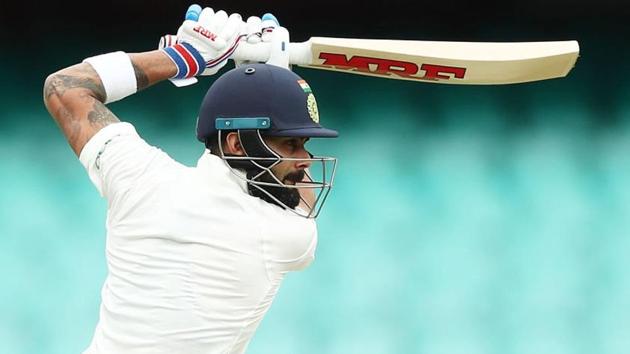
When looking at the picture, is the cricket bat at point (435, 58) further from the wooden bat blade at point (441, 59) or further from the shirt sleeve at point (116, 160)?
the shirt sleeve at point (116, 160)

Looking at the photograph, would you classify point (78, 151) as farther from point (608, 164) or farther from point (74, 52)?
point (608, 164)

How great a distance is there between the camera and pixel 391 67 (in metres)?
2.14

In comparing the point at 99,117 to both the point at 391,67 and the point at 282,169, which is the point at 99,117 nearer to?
the point at 282,169

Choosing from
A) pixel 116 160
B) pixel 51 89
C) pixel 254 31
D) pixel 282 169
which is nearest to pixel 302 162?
pixel 282 169

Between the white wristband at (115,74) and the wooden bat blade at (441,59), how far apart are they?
0.64 metres

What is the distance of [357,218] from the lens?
9.68 feet

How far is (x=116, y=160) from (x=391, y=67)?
88cm

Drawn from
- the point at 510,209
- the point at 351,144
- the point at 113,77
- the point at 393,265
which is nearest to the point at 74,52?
the point at 351,144

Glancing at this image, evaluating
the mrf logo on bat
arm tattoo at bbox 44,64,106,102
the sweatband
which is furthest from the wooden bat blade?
arm tattoo at bbox 44,64,106,102

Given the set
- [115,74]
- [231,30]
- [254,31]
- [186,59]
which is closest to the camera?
[115,74]

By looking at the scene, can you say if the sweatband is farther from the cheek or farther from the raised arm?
the cheek

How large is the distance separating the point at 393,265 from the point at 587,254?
1.89 ft

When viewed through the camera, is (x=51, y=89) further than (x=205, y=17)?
No

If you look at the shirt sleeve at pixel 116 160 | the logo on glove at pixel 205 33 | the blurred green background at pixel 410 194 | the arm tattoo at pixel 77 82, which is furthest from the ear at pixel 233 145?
the blurred green background at pixel 410 194
